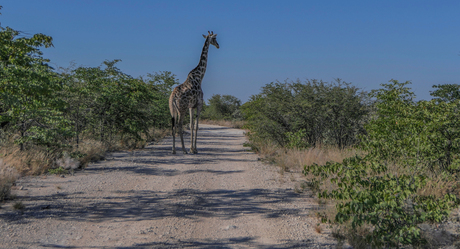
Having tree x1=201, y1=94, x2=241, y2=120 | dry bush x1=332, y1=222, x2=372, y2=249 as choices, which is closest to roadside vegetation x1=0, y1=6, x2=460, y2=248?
dry bush x1=332, y1=222, x2=372, y2=249

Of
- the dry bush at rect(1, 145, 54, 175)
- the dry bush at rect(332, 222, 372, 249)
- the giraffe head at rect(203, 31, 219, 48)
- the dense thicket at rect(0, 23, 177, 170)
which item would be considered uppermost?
the giraffe head at rect(203, 31, 219, 48)

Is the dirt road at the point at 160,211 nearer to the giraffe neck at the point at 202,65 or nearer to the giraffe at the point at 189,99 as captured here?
the giraffe at the point at 189,99

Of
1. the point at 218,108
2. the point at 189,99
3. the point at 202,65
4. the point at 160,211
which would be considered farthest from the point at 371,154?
the point at 218,108

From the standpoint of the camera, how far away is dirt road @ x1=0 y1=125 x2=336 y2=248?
13.9 feet

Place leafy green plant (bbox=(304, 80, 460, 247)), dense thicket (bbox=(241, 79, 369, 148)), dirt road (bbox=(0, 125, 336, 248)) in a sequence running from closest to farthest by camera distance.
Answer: leafy green plant (bbox=(304, 80, 460, 247)), dirt road (bbox=(0, 125, 336, 248)), dense thicket (bbox=(241, 79, 369, 148))

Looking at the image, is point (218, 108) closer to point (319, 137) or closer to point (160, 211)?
point (319, 137)

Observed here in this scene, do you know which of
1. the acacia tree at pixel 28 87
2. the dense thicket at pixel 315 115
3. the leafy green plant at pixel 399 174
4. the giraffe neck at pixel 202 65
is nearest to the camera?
the leafy green plant at pixel 399 174

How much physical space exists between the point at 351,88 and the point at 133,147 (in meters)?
9.12

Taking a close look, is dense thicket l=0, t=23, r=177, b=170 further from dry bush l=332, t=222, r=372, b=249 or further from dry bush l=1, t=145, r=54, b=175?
dry bush l=332, t=222, r=372, b=249

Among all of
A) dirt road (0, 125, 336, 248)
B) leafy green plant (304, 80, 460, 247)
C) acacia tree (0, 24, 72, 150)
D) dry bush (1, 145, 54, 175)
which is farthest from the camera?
dry bush (1, 145, 54, 175)

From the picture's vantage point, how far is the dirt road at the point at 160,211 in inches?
167

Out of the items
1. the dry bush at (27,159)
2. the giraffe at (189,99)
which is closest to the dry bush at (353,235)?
the dry bush at (27,159)

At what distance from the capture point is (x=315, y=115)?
11.9 metres

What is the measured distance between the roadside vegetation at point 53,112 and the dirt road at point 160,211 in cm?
95
